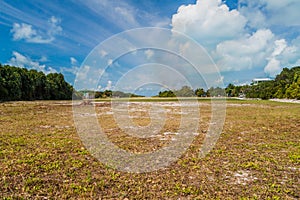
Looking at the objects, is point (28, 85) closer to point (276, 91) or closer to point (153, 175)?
point (153, 175)

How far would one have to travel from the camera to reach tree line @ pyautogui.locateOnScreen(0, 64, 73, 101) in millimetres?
48800

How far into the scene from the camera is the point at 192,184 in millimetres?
4555

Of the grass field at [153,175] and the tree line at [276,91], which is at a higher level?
the tree line at [276,91]

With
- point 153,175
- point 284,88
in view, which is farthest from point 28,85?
point 284,88

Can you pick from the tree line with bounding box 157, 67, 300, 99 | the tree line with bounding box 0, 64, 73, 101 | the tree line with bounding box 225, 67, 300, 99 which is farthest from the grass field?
the tree line with bounding box 225, 67, 300, 99

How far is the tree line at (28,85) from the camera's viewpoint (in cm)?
4880

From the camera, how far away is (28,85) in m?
59.3

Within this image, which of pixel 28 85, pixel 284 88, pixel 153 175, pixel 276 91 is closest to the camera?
pixel 153 175

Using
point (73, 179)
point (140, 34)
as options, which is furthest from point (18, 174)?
point (140, 34)

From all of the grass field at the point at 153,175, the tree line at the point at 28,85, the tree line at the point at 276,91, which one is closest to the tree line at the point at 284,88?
the tree line at the point at 276,91

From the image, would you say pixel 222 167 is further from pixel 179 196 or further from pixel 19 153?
pixel 19 153

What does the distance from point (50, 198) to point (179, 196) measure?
8.55 ft

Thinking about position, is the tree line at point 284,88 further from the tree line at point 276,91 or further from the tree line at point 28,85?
the tree line at point 28,85

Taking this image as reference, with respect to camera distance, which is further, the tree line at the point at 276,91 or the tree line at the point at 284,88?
the tree line at the point at 284,88
